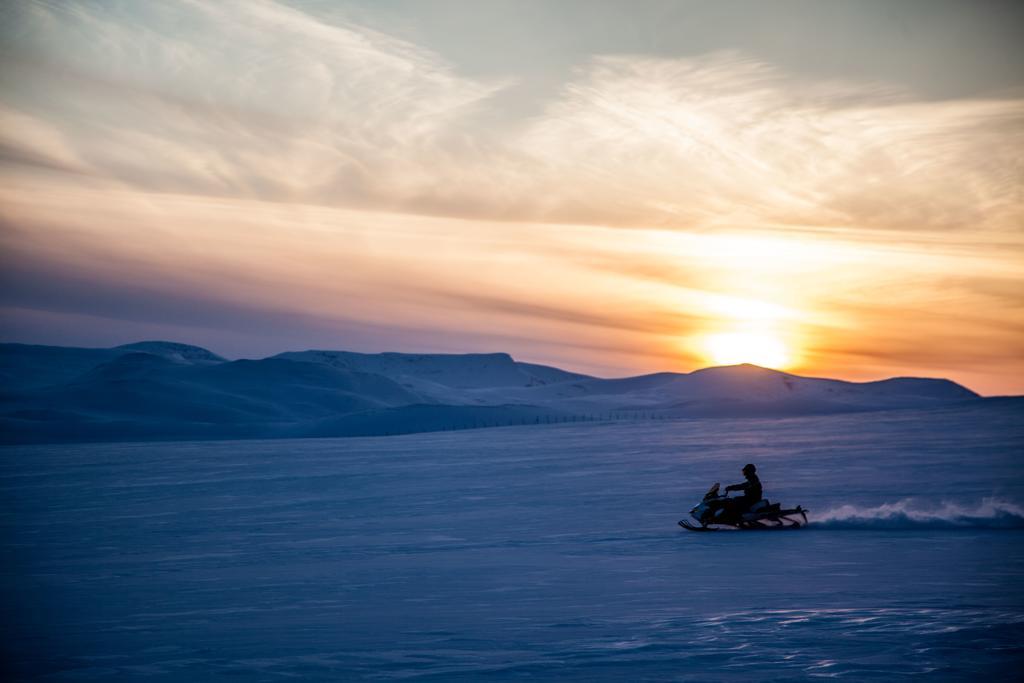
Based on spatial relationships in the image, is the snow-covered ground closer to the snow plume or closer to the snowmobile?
the snow plume

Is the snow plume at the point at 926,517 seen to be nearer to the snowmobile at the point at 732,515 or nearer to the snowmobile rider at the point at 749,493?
the snowmobile at the point at 732,515

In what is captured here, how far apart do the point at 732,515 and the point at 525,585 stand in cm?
798

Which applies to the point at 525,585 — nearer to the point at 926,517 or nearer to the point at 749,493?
the point at 749,493

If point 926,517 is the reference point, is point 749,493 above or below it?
above

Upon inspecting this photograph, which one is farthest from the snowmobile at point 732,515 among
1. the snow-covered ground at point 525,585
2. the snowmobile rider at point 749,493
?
the snow-covered ground at point 525,585

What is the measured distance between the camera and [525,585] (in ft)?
49.5

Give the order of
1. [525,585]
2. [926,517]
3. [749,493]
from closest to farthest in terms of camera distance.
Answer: [525,585] < [926,517] < [749,493]

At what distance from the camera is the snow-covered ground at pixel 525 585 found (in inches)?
419

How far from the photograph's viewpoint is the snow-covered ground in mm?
10648

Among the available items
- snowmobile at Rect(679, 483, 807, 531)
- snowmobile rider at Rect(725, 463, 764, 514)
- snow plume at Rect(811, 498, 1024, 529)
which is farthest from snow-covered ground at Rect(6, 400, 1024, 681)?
snowmobile rider at Rect(725, 463, 764, 514)

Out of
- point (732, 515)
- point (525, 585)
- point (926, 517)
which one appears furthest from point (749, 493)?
point (525, 585)

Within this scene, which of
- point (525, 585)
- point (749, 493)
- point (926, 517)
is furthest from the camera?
point (749, 493)

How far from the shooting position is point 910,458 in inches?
1556

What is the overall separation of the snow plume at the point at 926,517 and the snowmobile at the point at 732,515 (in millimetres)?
712
